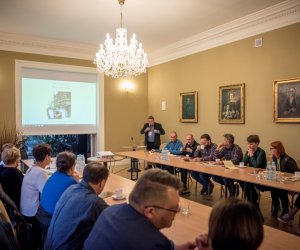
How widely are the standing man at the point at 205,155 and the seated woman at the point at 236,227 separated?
4.04m

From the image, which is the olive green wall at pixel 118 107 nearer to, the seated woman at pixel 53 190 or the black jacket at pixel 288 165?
the seated woman at pixel 53 190

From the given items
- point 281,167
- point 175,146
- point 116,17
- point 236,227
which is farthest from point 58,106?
point 236,227

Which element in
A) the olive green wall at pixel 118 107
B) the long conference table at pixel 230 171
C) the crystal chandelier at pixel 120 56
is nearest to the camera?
the long conference table at pixel 230 171

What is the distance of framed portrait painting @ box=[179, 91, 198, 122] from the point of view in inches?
267

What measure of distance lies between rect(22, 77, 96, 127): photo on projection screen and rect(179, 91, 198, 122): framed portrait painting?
244cm

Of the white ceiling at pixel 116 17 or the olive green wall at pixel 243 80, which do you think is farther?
the olive green wall at pixel 243 80

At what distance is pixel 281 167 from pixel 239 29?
9.75 feet

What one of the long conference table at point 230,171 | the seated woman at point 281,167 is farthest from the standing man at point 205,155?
the seated woman at point 281,167

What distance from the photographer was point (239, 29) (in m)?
5.61

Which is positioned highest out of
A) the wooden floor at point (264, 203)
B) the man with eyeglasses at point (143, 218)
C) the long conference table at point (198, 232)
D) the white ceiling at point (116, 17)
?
the white ceiling at point (116, 17)

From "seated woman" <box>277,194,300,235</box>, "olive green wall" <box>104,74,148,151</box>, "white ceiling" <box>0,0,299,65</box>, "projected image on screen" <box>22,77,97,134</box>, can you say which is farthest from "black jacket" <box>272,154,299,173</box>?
"projected image on screen" <box>22,77,97,134</box>

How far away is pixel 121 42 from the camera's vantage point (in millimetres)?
4848

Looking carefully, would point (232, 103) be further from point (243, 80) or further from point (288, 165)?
point (288, 165)

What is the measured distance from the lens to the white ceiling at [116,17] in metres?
4.72
